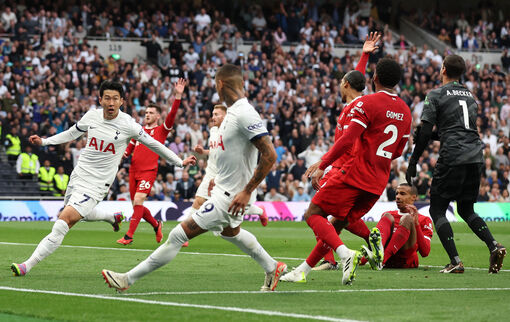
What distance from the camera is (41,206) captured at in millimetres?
26438

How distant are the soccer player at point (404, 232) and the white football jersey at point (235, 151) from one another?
Result: 330 cm

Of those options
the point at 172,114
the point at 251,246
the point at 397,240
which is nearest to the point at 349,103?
the point at 397,240

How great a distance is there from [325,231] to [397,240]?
2324mm

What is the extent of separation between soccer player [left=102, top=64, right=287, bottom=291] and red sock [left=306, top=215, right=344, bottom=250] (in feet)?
4.15

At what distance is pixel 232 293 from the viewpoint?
8664mm

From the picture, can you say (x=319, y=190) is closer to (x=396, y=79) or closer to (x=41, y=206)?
(x=396, y=79)

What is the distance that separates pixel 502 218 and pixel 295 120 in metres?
7.73

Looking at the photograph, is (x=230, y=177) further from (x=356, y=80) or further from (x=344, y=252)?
(x=356, y=80)

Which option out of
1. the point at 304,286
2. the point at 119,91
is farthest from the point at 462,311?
the point at 119,91

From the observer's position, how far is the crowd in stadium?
93.5 feet

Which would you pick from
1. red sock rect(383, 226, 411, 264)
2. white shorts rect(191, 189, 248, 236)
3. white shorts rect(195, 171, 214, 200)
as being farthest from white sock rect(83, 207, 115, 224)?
white shorts rect(191, 189, 248, 236)

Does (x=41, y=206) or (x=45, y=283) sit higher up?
(x=45, y=283)

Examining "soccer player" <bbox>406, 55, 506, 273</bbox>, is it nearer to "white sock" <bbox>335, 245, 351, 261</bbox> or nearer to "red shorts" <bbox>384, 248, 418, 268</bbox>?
"red shorts" <bbox>384, 248, 418, 268</bbox>

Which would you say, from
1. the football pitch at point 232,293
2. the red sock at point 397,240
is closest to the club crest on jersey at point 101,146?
the football pitch at point 232,293
